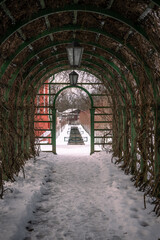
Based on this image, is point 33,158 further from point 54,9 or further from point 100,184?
point 54,9

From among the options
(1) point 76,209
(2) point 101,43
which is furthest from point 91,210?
(2) point 101,43

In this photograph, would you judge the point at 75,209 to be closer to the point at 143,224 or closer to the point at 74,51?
the point at 143,224

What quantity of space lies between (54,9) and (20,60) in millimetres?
2299

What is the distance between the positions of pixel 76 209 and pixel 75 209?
0.06ft

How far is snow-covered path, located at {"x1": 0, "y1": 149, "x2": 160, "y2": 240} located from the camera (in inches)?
122

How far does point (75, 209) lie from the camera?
395cm

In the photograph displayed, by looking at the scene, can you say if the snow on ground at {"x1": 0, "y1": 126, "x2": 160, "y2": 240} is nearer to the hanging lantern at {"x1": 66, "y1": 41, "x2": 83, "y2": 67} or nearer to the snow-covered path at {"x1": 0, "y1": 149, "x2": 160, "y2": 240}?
the snow-covered path at {"x1": 0, "y1": 149, "x2": 160, "y2": 240}

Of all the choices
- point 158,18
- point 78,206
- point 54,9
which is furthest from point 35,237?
point 158,18

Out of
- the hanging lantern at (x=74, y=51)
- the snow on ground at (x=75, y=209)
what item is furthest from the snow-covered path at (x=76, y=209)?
the hanging lantern at (x=74, y=51)

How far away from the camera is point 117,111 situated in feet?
25.6

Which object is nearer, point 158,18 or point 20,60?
point 158,18

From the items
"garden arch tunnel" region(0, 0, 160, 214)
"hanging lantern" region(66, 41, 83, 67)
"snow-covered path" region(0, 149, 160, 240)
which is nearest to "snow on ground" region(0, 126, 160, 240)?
"snow-covered path" region(0, 149, 160, 240)

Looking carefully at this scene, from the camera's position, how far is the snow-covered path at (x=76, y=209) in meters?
3.10

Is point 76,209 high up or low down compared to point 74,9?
down
